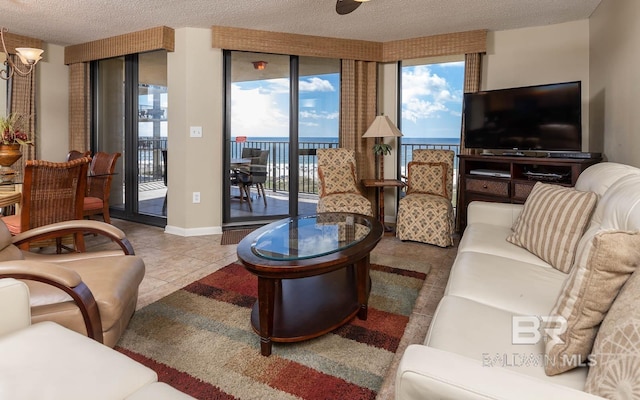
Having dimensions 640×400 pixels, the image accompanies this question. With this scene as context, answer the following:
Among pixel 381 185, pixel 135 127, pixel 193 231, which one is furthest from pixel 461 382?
pixel 135 127

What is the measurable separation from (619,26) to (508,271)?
253 centimetres

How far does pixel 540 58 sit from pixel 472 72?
697 mm

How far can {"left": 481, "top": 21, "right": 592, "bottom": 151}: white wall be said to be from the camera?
159 inches

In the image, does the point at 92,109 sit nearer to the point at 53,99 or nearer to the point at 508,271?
the point at 53,99

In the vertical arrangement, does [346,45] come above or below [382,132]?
above

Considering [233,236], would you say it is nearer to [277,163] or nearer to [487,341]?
[277,163]

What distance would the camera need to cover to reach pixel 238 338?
211cm

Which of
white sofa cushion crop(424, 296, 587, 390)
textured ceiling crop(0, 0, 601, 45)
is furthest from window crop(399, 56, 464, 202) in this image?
white sofa cushion crop(424, 296, 587, 390)

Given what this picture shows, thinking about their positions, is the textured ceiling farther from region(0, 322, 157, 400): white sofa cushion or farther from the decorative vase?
region(0, 322, 157, 400): white sofa cushion

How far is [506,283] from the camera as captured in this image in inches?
Result: 68.7

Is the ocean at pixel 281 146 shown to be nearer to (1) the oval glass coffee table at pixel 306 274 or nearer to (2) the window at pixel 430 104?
(2) the window at pixel 430 104

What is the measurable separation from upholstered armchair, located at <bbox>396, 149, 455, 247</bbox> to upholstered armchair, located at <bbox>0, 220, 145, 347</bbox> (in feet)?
9.24

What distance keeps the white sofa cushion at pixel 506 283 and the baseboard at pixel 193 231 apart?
3199 mm

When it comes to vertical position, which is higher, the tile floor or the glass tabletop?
the glass tabletop
